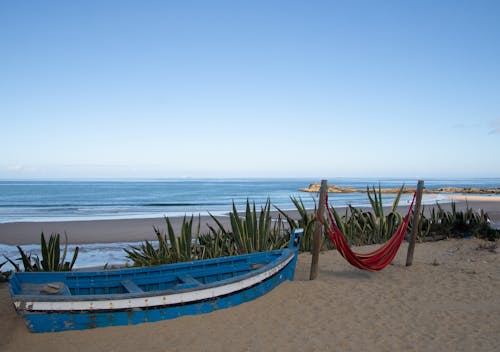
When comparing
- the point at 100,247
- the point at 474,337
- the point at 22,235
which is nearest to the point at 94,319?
the point at 474,337

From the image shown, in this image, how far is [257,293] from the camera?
505 centimetres

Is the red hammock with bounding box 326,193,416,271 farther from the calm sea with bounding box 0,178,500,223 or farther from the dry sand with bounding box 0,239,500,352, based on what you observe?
the calm sea with bounding box 0,178,500,223

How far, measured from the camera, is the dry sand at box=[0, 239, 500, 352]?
3.85 m

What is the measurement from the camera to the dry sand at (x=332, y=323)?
3.85 m

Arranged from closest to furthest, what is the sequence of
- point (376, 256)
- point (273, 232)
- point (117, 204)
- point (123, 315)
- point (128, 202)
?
point (123, 315)
point (376, 256)
point (273, 232)
point (117, 204)
point (128, 202)

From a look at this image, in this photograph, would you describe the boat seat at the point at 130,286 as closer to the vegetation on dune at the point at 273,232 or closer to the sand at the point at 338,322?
the sand at the point at 338,322

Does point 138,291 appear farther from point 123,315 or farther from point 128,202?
point 128,202

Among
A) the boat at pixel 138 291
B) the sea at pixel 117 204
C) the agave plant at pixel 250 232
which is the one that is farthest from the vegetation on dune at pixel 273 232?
the boat at pixel 138 291

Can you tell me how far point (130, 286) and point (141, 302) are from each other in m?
0.70

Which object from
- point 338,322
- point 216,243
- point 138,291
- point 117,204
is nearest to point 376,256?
point 338,322

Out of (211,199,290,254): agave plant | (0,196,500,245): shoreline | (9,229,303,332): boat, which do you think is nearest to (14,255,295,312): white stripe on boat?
(9,229,303,332): boat

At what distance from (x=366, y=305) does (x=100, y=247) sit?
7.80m

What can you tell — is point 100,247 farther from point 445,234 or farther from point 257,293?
point 445,234

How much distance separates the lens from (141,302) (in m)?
Answer: 4.13
